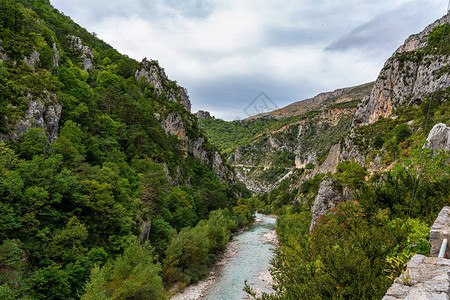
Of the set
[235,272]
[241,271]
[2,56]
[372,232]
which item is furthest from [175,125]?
[372,232]

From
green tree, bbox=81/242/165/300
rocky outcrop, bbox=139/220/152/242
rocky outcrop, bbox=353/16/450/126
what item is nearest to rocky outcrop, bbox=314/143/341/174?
rocky outcrop, bbox=353/16/450/126

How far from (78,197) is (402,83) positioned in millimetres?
61551

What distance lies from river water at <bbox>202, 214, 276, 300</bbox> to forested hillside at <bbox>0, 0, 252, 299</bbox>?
2.46 meters

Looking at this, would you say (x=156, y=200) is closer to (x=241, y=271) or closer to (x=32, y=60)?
(x=241, y=271)

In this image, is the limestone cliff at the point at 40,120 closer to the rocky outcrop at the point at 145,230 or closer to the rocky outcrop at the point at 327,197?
the rocky outcrop at the point at 145,230

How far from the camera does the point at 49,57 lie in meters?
28.7

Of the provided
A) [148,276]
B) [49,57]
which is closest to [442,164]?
[148,276]

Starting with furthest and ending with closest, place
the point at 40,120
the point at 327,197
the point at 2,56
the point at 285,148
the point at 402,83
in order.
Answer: the point at 285,148, the point at 402,83, the point at 327,197, the point at 2,56, the point at 40,120

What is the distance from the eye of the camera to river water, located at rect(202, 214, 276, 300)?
21438 mm

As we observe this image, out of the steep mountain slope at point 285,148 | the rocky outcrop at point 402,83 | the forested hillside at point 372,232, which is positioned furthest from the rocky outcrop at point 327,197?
the steep mountain slope at point 285,148

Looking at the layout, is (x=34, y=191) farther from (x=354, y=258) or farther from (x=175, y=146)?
(x=175, y=146)

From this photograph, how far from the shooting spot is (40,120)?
20.5m

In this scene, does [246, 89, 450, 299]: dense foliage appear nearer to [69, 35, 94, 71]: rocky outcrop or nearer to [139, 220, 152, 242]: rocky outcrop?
[139, 220, 152, 242]: rocky outcrop

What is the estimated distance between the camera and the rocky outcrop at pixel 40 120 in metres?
17.7
